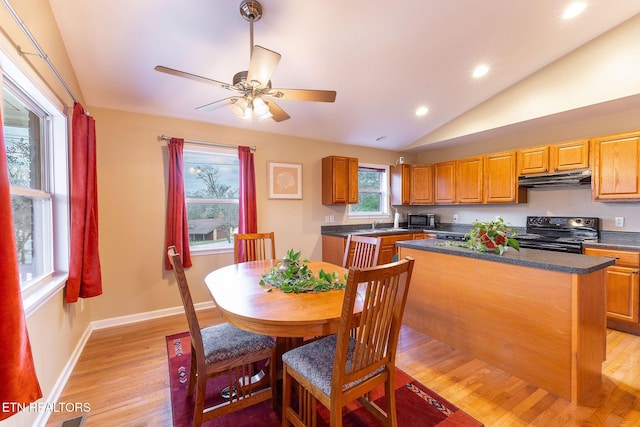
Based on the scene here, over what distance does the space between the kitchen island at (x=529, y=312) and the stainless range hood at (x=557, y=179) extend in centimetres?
172

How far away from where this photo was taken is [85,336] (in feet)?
8.75

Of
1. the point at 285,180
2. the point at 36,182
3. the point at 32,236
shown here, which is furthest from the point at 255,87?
the point at 285,180

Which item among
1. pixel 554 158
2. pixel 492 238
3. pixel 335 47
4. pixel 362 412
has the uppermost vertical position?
pixel 335 47

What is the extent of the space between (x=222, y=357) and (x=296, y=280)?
59 centimetres

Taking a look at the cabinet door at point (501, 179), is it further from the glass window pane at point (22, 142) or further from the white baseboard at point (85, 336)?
the glass window pane at point (22, 142)

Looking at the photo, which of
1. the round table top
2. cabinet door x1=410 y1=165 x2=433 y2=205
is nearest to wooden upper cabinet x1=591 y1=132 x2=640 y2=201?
cabinet door x1=410 y1=165 x2=433 y2=205

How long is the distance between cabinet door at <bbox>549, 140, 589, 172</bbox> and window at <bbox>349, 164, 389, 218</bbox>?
7.85 feet

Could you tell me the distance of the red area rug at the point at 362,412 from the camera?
5.44 feet

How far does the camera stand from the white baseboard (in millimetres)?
1754

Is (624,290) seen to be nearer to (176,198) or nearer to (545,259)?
(545,259)

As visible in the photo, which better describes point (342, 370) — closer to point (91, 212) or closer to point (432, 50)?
point (91, 212)

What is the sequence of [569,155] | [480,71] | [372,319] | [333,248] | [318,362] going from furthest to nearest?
[333,248] → [569,155] → [480,71] → [318,362] → [372,319]

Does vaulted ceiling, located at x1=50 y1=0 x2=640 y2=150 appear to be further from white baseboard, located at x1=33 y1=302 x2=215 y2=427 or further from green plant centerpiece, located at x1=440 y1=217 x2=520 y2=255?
white baseboard, located at x1=33 y1=302 x2=215 y2=427

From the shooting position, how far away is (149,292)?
3.19 meters
